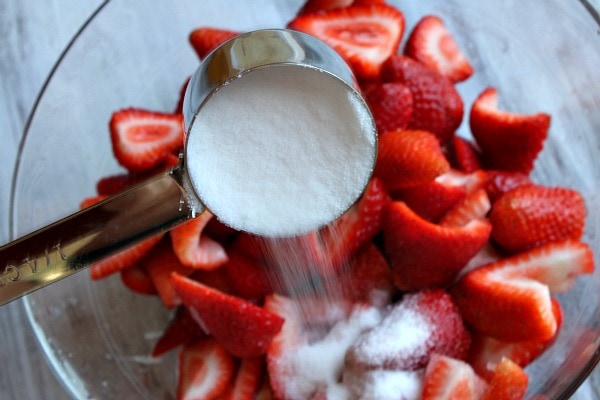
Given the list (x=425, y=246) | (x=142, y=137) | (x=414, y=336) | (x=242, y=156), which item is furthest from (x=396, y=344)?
(x=142, y=137)

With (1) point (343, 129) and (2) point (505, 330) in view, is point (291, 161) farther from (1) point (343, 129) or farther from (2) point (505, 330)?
(2) point (505, 330)

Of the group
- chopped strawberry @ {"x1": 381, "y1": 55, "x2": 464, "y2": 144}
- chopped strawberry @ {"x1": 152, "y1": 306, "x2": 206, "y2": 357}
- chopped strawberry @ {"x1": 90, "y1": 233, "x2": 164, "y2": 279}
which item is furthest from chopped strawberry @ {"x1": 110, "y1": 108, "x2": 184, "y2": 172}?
chopped strawberry @ {"x1": 381, "y1": 55, "x2": 464, "y2": 144}

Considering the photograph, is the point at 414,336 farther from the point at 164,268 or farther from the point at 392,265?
the point at 164,268

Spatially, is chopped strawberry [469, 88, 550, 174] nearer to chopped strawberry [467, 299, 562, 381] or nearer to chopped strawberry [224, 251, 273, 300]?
chopped strawberry [467, 299, 562, 381]

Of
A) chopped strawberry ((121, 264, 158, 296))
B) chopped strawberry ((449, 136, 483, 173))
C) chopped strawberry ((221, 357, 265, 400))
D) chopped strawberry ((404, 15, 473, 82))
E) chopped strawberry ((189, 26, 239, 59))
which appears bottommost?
chopped strawberry ((221, 357, 265, 400))

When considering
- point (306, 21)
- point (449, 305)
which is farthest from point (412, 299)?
point (306, 21)

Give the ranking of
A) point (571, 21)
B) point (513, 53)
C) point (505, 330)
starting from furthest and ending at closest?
1. point (513, 53)
2. point (571, 21)
3. point (505, 330)
